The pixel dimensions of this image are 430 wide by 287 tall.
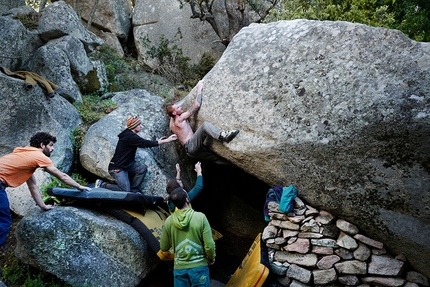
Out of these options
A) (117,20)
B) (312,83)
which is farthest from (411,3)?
(117,20)

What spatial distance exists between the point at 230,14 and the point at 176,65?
2.18 metres

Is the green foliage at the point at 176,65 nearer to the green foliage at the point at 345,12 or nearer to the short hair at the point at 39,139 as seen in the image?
the green foliage at the point at 345,12

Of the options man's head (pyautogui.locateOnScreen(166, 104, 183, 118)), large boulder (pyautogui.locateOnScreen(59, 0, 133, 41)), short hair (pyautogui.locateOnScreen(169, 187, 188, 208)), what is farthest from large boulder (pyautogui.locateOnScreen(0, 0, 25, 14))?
short hair (pyautogui.locateOnScreen(169, 187, 188, 208))

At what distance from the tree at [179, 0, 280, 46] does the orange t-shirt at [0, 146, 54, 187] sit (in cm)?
776

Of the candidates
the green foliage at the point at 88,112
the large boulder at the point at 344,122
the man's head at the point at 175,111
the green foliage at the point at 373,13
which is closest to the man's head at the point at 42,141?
the green foliage at the point at 88,112

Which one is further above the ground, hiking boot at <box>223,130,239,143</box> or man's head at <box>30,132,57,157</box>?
man's head at <box>30,132,57,157</box>

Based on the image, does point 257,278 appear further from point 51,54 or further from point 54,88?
point 51,54

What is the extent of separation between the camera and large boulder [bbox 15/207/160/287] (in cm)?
514

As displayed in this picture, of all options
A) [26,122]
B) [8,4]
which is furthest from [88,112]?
[8,4]

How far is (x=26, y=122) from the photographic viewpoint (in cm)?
712

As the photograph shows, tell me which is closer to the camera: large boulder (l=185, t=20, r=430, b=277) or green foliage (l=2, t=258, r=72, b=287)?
large boulder (l=185, t=20, r=430, b=277)

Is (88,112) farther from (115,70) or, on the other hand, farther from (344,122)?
(344,122)

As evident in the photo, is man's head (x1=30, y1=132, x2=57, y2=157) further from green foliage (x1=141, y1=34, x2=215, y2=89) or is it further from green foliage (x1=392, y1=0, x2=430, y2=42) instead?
green foliage (x1=392, y1=0, x2=430, y2=42)

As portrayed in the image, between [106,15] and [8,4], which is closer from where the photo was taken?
[8,4]
